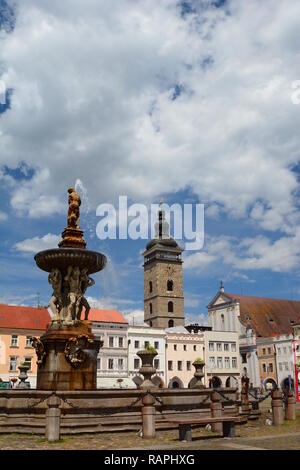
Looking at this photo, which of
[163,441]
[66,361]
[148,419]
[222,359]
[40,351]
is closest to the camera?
[163,441]

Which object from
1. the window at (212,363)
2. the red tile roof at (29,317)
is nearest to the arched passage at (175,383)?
the window at (212,363)

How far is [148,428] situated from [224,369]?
2123 inches

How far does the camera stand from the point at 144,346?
2267 inches

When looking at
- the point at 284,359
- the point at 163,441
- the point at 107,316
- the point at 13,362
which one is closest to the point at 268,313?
the point at 284,359

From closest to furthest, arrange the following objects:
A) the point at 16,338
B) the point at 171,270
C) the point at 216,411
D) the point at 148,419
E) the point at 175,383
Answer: the point at 148,419 → the point at 216,411 → the point at 16,338 → the point at 175,383 → the point at 171,270

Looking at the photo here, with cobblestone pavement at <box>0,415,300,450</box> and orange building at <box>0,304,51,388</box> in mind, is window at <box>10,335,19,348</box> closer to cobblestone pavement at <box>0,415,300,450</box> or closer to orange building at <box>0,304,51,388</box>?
orange building at <box>0,304,51,388</box>

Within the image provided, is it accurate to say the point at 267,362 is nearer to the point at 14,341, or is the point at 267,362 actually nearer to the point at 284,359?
the point at 284,359

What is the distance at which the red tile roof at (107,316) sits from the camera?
5612 centimetres

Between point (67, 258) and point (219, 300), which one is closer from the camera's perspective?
point (67, 258)

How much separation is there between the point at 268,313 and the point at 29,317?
128ft

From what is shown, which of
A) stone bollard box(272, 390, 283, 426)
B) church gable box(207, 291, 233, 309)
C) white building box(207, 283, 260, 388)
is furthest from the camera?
church gable box(207, 291, 233, 309)

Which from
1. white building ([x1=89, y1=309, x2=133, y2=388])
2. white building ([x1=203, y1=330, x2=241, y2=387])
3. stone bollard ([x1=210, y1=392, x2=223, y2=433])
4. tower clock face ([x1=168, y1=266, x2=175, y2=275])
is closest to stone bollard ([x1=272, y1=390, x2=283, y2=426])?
stone bollard ([x1=210, y1=392, x2=223, y2=433])

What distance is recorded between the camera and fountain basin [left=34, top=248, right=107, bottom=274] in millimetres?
16344

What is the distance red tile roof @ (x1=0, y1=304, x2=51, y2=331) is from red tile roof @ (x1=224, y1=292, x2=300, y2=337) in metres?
30.4
